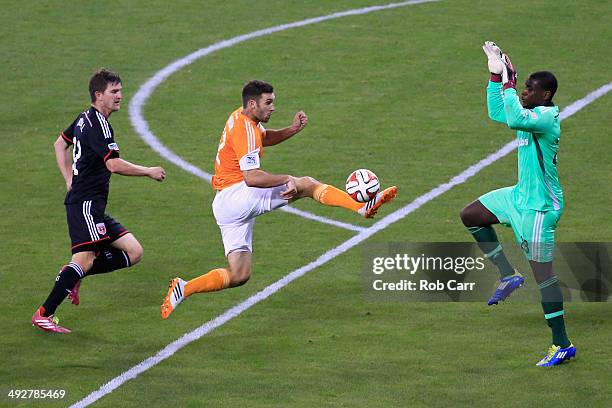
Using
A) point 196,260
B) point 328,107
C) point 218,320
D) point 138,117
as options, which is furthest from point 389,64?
point 218,320

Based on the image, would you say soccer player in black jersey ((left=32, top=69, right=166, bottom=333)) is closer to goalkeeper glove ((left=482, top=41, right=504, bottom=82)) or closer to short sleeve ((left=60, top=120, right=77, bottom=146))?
short sleeve ((left=60, top=120, right=77, bottom=146))

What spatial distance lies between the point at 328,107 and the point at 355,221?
3814mm

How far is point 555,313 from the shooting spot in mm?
11016

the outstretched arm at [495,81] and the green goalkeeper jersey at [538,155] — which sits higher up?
the outstretched arm at [495,81]

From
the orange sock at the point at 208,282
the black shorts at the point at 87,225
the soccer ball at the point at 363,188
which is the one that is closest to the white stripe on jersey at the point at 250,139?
the soccer ball at the point at 363,188

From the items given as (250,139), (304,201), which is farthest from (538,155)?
(304,201)

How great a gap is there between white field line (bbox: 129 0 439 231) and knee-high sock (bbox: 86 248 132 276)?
3335 millimetres

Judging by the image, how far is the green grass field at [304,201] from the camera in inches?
431

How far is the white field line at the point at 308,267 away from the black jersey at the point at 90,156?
160cm

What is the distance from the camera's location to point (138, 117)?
1859 centimetres

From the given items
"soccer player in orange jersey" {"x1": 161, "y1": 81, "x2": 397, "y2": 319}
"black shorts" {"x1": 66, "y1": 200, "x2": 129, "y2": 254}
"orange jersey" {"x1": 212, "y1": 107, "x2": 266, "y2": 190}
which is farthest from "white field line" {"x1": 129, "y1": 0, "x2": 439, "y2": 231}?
"black shorts" {"x1": 66, "y1": 200, "x2": 129, "y2": 254}

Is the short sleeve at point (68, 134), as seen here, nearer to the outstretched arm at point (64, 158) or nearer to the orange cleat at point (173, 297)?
the outstretched arm at point (64, 158)

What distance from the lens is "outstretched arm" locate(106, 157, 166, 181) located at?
11289 millimetres

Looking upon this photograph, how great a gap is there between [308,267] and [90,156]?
2.92 metres
